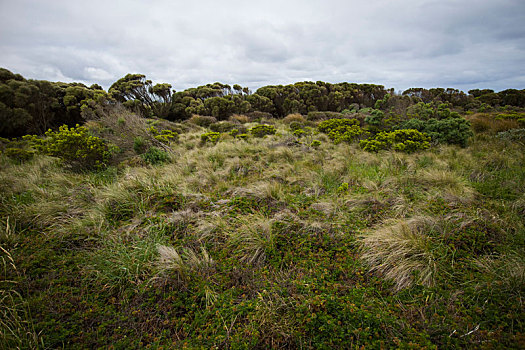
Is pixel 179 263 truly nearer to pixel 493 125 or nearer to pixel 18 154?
pixel 18 154

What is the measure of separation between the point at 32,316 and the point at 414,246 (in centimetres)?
362

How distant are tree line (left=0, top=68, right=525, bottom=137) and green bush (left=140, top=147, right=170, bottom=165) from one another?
560cm

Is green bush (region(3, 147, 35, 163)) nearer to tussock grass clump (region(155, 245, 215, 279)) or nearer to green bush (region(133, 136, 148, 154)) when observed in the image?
green bush (region(133, 136, 148, 154))

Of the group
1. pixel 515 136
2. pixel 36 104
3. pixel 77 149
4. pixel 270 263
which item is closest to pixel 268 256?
pixel 270 263

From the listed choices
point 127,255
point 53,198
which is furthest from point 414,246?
point 53,198

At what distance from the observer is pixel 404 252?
2.25 metres

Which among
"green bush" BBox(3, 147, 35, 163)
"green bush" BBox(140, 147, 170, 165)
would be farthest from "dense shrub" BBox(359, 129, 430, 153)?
"green bush" BBox(3, 147, 35, 163)

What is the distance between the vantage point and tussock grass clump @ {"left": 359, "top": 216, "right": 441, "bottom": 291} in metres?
2.05

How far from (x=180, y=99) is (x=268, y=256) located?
17.8 metres

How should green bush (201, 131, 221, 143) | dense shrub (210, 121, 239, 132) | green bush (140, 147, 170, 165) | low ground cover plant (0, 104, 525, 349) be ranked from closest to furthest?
low ground cover plant (0, 104, 525, 349) → green bush (140, 147, 170, 165) → green bush (201, 131, 221, 143) → dense shrub (210, 121, 239, 132)

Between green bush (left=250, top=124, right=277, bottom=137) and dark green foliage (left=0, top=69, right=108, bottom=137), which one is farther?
dark green foliage (left=0, top=69, right=108, bottom=137)

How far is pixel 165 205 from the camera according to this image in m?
3.78

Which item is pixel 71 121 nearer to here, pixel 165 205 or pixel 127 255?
pixel 165 205

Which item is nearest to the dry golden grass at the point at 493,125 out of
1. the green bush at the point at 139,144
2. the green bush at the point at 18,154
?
the green bush at the point at 139,144
